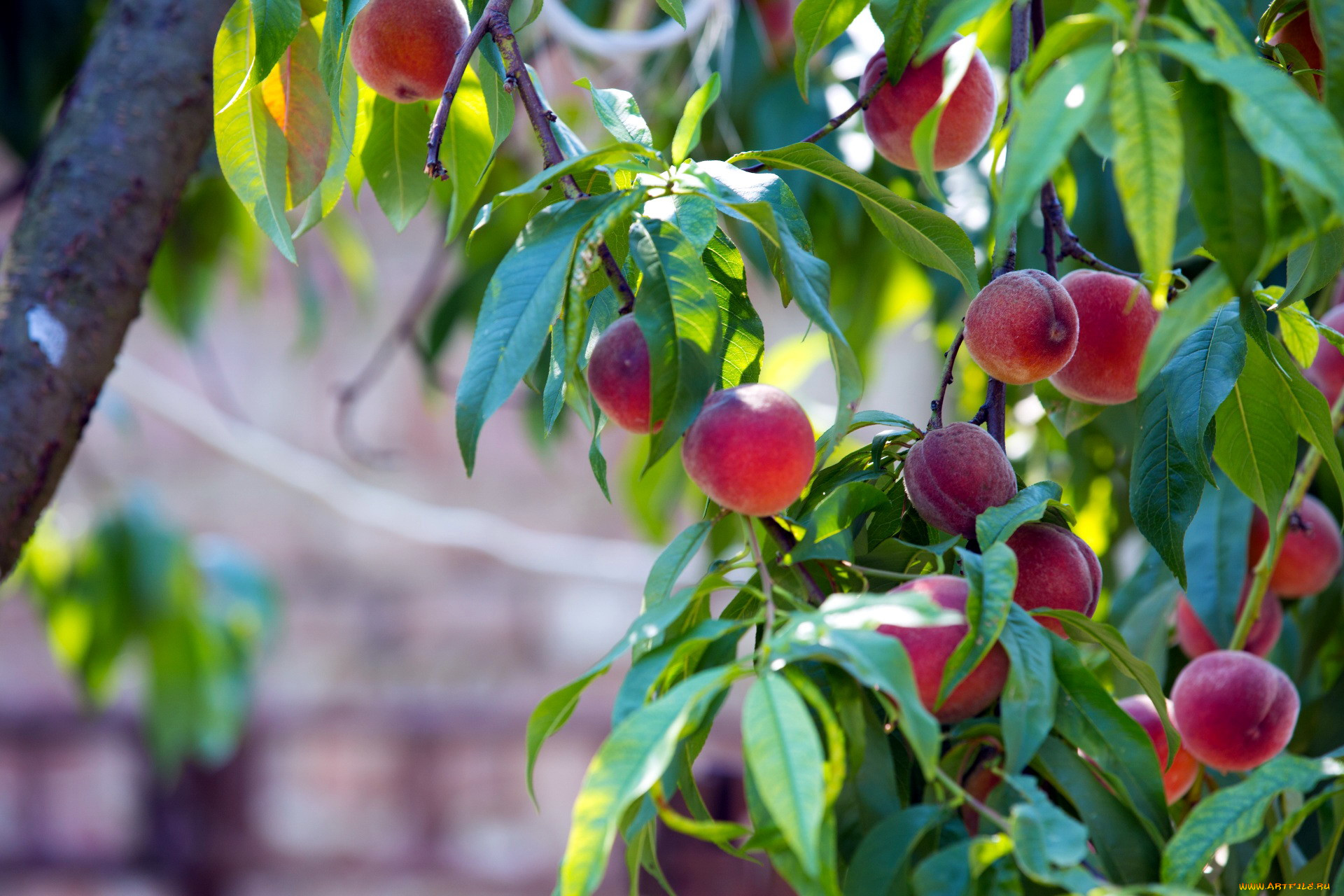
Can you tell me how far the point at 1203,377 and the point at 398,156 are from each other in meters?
0.29

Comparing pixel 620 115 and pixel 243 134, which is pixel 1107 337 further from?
pixel 243 134

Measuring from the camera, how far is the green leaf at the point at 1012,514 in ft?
1.00

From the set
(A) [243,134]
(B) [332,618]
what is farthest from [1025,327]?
(B) [332,618]

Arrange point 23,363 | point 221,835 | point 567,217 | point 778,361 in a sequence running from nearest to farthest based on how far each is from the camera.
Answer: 1. point 567,217
2. point 23,363
3. point 778,361
4. point 221,835

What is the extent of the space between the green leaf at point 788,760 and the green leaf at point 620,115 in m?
0.17

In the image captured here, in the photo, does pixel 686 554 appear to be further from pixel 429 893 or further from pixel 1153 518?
pixel 429 893

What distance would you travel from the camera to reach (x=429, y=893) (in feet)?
7.39

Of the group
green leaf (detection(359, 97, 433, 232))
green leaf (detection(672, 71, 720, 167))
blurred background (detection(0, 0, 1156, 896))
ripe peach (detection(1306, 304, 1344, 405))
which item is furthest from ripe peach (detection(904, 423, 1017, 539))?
blurred background (detection(0, 0, 1156, 896))

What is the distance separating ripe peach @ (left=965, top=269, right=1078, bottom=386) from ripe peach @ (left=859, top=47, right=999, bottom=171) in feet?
0.15

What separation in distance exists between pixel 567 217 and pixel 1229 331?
0.21 metres

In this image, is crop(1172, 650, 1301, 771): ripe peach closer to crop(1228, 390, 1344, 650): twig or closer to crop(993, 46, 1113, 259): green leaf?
crop(1228, 390, 1344, 650): twig

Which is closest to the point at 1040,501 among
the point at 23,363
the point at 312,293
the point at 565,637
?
the point at 23,363

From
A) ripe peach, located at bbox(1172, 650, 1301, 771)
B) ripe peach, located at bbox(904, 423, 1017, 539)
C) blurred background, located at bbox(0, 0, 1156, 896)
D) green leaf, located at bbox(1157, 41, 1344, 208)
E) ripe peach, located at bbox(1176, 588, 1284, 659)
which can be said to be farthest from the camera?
blurred background, located at bbox(0, 0, 1156, 896)

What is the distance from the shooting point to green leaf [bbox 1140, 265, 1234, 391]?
0.76 feet
